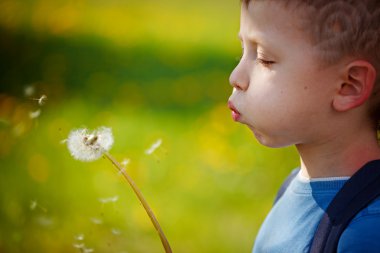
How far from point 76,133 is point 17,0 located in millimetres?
4724

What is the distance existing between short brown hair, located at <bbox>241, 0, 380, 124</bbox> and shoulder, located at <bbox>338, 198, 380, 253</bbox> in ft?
1.21

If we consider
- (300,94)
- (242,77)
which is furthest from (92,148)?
(300,94)

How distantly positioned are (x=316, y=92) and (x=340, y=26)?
0.17m

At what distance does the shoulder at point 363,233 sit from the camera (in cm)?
165

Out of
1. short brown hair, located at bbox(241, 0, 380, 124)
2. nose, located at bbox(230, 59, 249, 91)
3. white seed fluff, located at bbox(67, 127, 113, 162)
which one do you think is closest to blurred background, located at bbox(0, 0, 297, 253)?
white seed fluff, located at bbox(67, 127, 113, 162)

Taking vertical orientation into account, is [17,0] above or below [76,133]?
above

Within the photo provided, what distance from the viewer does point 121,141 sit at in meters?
4.24

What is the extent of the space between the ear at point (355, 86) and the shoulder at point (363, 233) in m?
0.25

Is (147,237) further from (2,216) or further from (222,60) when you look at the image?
(222,60)

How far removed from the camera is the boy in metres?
1.69

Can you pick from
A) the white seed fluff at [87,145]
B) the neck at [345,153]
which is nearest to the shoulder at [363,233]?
the neck at [345,153]

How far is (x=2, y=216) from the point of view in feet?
10.8

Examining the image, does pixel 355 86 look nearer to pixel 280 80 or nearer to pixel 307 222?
pixel 280 80

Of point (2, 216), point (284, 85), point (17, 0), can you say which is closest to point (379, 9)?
point (284, 85)
